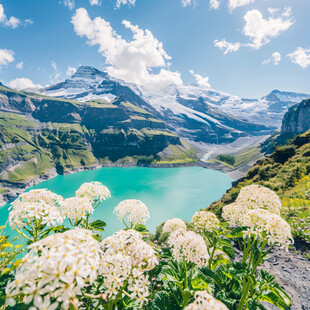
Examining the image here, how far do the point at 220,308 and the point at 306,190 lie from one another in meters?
23.4

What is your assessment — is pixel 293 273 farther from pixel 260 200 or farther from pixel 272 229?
pixel 272 229

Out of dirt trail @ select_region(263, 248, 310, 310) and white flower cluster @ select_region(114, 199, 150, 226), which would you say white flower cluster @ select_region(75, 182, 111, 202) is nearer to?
white flower cluster @ select_region(114, 199, 150, 226)

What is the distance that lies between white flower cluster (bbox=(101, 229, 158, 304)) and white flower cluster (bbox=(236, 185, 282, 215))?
15.8ft

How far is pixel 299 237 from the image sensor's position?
11.5m

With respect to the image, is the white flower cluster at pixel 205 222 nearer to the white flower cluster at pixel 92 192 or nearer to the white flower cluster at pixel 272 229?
the white flower cluster at pixel 272 229

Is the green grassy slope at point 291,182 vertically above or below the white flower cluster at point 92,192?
below

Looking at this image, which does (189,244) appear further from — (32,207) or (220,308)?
(32,207)

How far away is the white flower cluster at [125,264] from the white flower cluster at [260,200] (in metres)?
4.82

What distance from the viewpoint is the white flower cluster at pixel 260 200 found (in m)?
6.07

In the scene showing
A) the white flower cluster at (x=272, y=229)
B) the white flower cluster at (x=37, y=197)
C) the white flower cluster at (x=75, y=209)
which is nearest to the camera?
the white flower cluster at (x=272, y=229)

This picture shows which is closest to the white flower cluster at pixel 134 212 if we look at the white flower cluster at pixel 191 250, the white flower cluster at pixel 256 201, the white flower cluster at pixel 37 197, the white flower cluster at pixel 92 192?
the white flower cluster at pixel 92 192

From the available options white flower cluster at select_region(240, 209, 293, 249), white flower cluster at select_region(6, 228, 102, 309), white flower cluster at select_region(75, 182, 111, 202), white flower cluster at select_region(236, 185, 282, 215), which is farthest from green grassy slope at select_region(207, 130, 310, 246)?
white flower cluster at select_region(6, 228, 102, 309)

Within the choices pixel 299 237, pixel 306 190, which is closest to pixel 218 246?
pixel 299 237

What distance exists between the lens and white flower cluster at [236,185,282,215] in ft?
19.9
